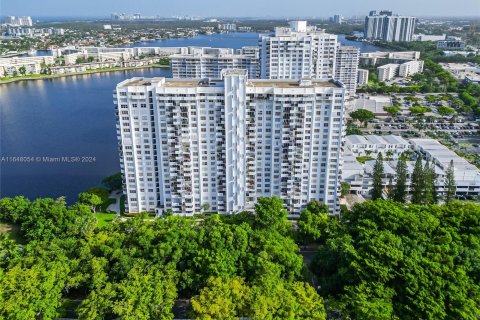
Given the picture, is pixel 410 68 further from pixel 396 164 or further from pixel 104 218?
pixel 104 218

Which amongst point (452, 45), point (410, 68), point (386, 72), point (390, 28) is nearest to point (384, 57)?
point (410, 68)

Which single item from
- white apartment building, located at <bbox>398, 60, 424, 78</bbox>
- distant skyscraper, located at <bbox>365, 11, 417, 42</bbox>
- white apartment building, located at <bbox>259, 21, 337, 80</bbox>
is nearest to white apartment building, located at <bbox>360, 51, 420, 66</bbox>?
white apartment building, located at <bbox>398, 60, 424, 78</bbox>

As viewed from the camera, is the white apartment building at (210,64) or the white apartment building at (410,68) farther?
the white apartment building at (410,68)

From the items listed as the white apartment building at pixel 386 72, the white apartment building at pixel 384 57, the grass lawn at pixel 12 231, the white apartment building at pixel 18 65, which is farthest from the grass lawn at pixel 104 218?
the white apartment building at pixel 384 57

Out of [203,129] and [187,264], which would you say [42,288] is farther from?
[203,129]

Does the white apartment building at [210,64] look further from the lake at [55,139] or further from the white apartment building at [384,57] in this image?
the white apartment building at [384,57]

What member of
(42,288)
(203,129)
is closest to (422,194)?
(203,129)
